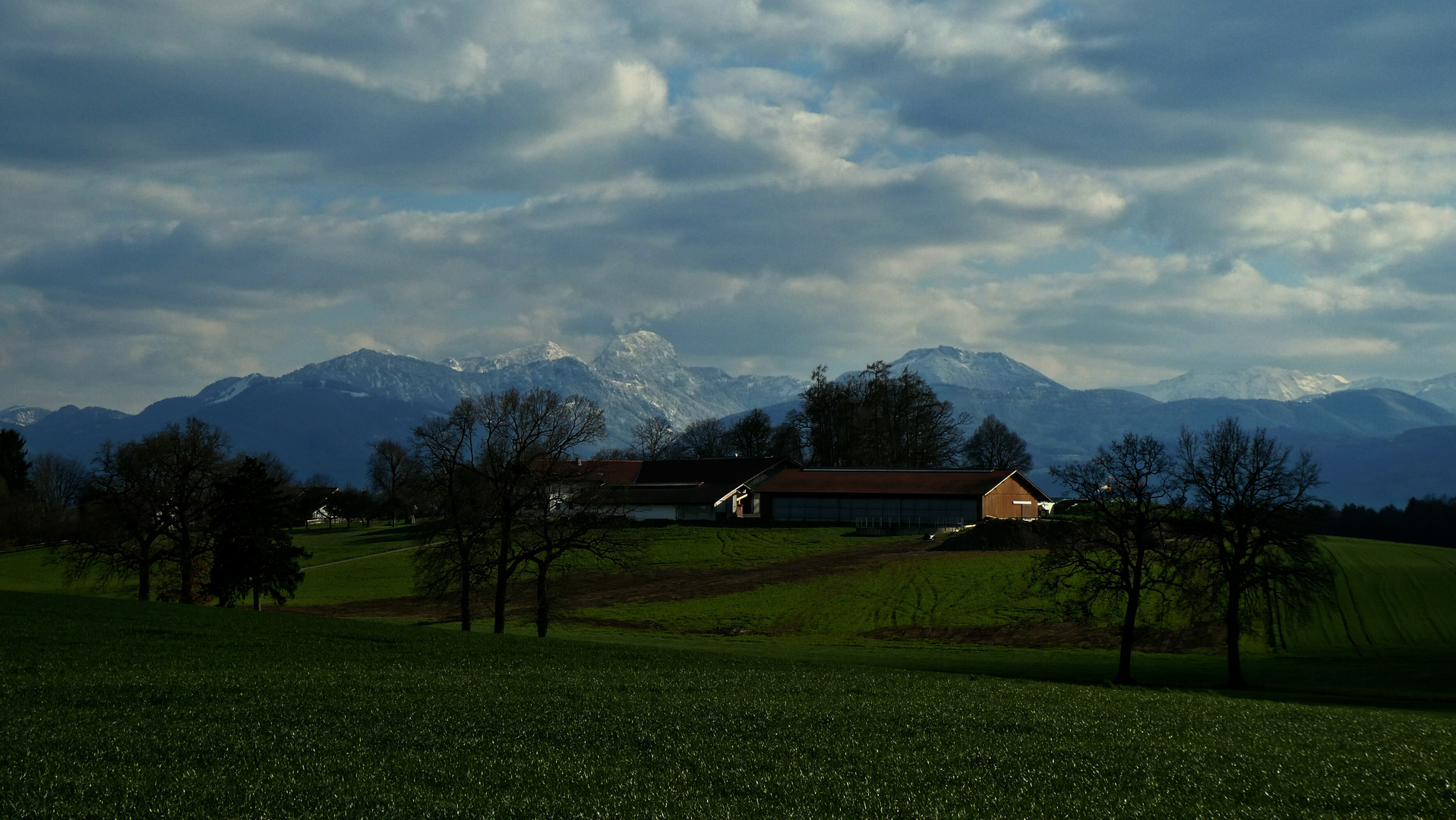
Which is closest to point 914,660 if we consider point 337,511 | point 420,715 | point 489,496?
point 489,496

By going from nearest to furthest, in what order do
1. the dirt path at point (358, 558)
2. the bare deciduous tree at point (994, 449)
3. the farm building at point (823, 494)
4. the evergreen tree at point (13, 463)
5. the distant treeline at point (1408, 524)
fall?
the dirt path at point (358, 558), the farm building at point (823, 494), the evergreen tree at point (13, 463), the distant treeline at point (1408, 524), the bare deciduous tree at point (994, 449)

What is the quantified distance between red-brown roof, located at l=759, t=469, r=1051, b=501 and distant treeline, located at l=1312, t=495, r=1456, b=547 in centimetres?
4580

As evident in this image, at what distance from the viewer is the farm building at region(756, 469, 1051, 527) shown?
11719 centimetres

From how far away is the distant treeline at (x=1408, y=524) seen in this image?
5221 inches

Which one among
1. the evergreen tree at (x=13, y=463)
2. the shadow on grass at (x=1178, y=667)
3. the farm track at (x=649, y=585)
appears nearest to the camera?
the shadow on grass at (x=1178, y=667)

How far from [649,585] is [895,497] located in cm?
4785

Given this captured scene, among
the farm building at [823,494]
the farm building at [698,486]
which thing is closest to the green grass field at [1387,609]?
the farm building at [823,494]

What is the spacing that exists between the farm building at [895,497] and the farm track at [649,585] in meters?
22.3

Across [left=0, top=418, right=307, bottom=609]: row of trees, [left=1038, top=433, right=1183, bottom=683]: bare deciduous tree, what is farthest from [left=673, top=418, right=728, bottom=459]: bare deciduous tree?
[left=1038, top=433, right=1183, bottom=683]: bare deciduous tree

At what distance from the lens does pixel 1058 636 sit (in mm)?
56938

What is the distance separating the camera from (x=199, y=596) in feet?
218

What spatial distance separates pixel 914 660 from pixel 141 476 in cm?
4866

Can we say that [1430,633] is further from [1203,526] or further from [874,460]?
[874,460]

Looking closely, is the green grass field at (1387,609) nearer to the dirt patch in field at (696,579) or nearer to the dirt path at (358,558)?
the dirt patch in field at (696,579)
